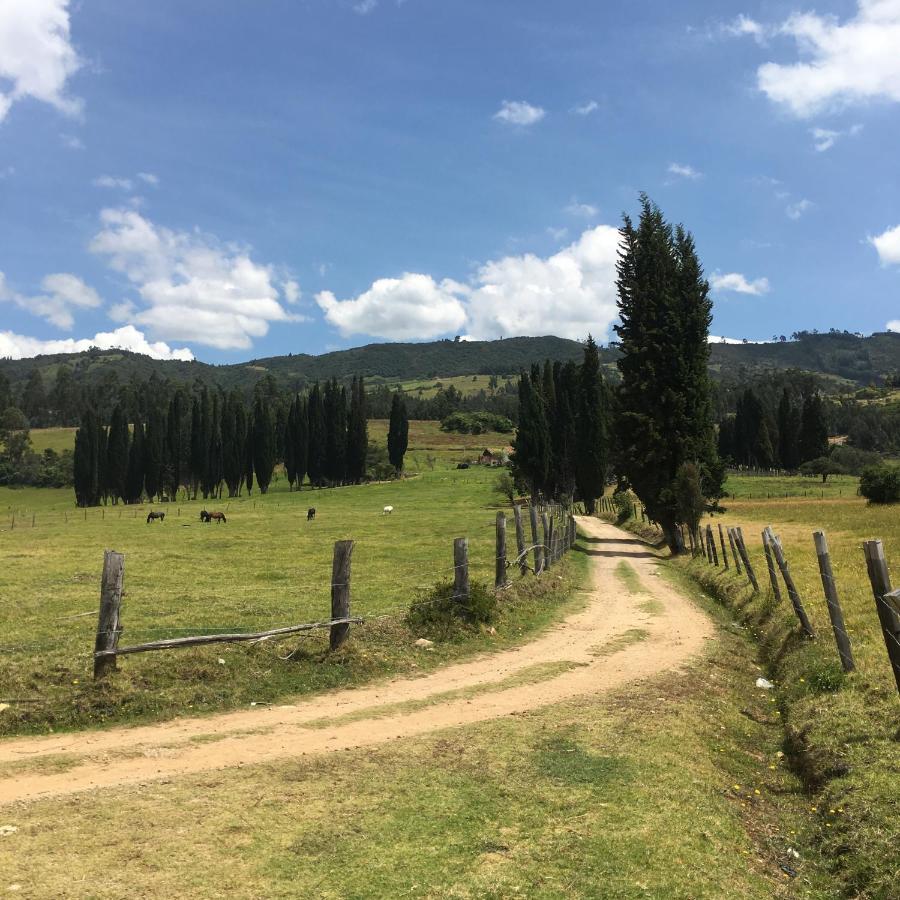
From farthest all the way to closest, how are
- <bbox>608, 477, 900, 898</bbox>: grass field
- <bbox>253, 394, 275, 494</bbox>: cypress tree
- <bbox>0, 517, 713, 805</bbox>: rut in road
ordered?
<bbox>253, 394, 275, 494</bbox>: cypress tree
<bbox>0, 517, 713, 805</bbox>: rut in road
<bbox>608, 477, 900, 898</bbox>: grass field

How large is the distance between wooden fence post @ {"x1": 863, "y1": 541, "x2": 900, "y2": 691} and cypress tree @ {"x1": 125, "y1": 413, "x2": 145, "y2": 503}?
340 ft

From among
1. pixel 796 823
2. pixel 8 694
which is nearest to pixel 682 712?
pixel 796 823

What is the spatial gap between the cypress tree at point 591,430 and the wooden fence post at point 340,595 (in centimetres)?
5414

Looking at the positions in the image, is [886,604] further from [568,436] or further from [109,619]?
[568,436]

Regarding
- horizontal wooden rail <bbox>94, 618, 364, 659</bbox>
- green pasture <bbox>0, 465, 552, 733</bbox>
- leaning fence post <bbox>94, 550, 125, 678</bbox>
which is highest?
leaning fence post <bbox>94, 550, 125, 678</bbox>

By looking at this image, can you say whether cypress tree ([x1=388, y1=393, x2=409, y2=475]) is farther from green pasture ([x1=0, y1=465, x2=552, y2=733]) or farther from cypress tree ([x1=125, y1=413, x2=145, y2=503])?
green pasture ([x1=0, y1=465, x2=552, y2=733])

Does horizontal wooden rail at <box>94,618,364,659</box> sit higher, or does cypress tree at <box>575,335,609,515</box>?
cypress tree at <box>575,335,609,515</box>

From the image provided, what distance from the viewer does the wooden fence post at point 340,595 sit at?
1126cm

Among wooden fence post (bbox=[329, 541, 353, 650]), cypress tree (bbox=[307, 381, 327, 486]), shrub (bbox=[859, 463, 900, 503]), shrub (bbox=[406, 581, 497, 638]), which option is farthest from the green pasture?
cypress tree (bbox=[307, 381, 327, 486])

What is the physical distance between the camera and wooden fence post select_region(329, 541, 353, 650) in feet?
36.9

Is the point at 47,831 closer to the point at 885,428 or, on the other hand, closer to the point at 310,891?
the point at 310,891

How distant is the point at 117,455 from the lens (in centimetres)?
10025

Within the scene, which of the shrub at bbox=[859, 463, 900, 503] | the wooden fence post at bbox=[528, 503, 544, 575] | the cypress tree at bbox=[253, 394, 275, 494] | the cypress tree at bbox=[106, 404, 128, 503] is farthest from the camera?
the cypress tree at bbox=[253, 394, 275, 494]

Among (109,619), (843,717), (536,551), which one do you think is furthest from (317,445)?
(843,717)
